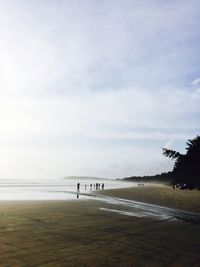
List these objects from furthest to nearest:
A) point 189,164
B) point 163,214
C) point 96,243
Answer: point 189,164 < point 163,214 < point 96,243

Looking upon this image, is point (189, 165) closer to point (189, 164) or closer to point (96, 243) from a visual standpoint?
point (189, 164)

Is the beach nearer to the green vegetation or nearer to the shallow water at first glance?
the shallow water

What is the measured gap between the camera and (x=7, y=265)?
27.2 ft

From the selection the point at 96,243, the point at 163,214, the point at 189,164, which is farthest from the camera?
the point at 189,164

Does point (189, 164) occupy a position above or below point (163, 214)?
above

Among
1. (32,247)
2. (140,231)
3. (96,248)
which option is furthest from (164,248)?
(32,247)

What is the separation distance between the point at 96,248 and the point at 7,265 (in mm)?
3288

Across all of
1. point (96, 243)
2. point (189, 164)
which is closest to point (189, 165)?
point (189, 164)

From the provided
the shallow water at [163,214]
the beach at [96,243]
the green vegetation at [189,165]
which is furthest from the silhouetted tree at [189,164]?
the beach at [96,243]

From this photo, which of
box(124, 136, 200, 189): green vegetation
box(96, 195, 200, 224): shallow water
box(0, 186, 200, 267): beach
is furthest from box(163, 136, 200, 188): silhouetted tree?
box(0, 186, 200, 267): beach

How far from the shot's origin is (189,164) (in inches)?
1485

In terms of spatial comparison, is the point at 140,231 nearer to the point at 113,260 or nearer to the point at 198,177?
the point at 113,260

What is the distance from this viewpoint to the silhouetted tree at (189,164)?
37.2 m

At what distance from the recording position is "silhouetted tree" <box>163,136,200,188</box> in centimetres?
3717
